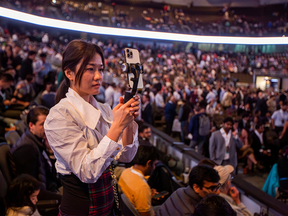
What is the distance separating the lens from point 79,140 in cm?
76

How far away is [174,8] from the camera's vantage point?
75.7 ft

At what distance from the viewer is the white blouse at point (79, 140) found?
0.72 meters

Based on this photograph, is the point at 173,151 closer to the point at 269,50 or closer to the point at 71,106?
the point at 71,106

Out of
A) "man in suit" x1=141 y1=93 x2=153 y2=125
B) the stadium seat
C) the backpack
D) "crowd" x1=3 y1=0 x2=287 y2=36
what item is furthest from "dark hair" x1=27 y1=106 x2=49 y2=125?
"crowd" x1=3 y1=0 x2=287 y2=36

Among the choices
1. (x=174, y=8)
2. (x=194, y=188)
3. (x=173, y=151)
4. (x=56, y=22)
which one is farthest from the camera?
(x=174, y=8)

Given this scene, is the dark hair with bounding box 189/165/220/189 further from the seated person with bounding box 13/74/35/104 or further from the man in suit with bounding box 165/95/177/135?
the man in suit with bounding box 165/95/177/135

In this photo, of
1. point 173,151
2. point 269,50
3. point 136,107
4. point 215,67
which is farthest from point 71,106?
point 269,50

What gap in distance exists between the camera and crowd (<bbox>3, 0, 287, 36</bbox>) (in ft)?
61.7

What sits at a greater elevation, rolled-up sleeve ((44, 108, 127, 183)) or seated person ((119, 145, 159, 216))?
rolled-up sleeve ((44, 108, 127, 183))

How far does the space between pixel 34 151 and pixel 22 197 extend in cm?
39

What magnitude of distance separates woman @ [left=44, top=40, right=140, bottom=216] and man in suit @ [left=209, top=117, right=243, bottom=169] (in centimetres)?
311

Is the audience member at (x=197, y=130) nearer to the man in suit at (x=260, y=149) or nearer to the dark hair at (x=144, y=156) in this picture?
the man in suit at (x=260, y=149)

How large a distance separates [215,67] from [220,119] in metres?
11.0

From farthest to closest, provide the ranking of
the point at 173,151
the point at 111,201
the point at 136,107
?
1. the point at 173,151
2. the point at 111,201
3. the point at 136,107
